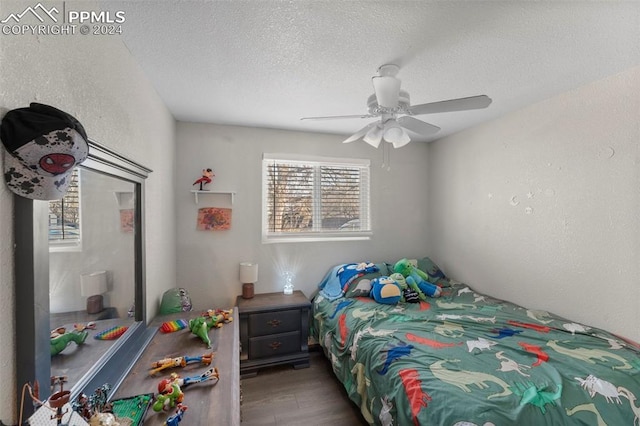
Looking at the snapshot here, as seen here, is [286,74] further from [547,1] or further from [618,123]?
[618,123]

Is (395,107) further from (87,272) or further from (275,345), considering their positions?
(275,345)

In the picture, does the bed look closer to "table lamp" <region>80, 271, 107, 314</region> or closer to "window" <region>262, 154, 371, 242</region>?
"window" <region>262, 154, 371, 242</region>

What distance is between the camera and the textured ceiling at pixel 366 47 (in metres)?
1.21

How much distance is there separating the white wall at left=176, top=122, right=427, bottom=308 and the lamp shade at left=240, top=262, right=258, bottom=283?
168 mm

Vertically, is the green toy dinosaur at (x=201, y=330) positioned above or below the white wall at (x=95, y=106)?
below

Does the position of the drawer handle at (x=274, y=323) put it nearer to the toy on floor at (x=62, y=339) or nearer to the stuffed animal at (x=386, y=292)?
the stuffed animal at (x=386, y=292)

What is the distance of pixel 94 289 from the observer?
106 cm

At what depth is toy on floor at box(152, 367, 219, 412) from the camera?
1016mm

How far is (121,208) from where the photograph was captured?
4.47 feet

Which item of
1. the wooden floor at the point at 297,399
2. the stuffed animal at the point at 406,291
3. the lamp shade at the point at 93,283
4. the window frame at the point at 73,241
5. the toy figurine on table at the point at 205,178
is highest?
the toy figurine on table at the point at 205,178

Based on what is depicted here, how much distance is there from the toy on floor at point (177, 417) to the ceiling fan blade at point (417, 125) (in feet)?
6.03

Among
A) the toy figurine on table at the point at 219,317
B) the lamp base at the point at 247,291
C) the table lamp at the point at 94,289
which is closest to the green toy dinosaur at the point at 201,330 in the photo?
the toy figurine on table at the point at 219,317

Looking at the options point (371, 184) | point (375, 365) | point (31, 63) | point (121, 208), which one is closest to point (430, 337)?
point (375, 365)

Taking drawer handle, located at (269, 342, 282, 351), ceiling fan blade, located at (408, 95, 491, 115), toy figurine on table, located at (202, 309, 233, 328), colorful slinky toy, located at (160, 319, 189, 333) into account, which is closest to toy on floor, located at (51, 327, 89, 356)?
colorful slinky toy, located at (160, 319, 189, 333)
